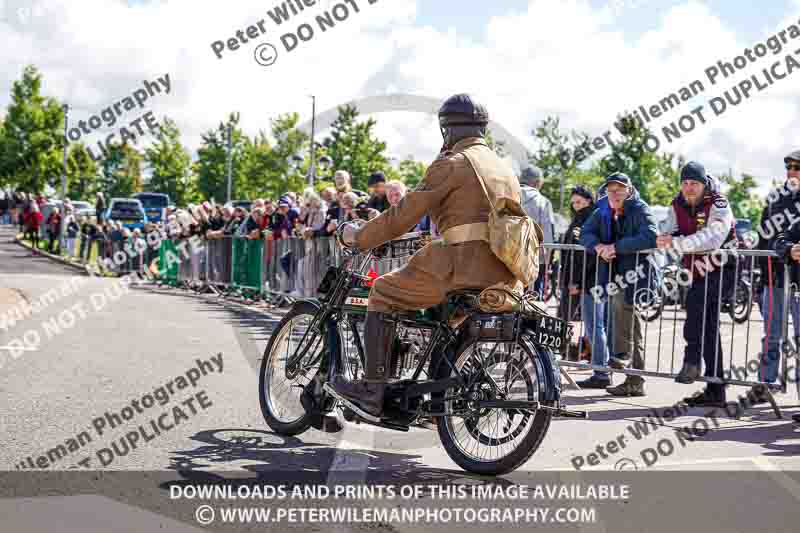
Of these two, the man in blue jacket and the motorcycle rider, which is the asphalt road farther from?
the motorcycle rider

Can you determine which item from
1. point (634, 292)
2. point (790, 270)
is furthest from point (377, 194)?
point (790, 270)

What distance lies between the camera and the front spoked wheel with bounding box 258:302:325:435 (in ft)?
19.5

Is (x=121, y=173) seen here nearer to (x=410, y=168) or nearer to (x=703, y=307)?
(x=410, y=168)

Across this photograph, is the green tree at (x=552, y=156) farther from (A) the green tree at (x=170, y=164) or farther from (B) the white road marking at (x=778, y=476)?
(B) the white road marking at (x=778, y=476)

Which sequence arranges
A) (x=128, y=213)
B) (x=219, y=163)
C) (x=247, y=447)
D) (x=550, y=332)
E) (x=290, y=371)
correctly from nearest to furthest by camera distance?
(x=550, y=332), (x=247, y=447), (x=290, y=371), (x=128, y=213), (x=219, y=163)

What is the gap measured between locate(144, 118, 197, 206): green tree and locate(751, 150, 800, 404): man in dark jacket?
2933 inches

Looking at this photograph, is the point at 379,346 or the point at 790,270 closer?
the point at 379,346

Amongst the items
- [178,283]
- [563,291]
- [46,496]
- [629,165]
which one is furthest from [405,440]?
[629,165]

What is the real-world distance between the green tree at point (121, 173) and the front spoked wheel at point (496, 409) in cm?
9313

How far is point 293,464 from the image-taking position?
529 centimetres

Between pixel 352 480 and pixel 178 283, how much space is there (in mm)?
20059

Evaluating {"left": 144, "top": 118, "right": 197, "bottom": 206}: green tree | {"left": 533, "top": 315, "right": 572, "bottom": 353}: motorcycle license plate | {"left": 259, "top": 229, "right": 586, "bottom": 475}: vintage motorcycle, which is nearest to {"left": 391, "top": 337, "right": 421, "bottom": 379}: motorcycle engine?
{"left": 259, "top": 229, "right": 586, "bottom": 475}: vintage motorcycle

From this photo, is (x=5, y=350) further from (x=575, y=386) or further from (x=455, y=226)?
(x=455, y=226)

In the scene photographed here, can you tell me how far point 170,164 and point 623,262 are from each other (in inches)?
2927
